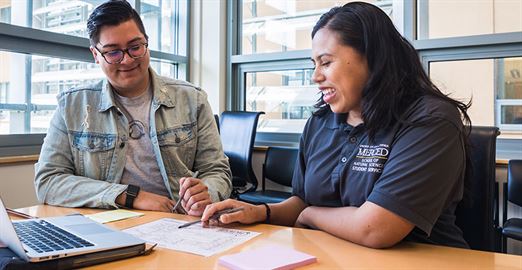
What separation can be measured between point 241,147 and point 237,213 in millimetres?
1867

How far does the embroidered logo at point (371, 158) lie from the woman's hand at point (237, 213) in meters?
0.29

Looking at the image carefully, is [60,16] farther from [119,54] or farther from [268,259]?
[268,259]

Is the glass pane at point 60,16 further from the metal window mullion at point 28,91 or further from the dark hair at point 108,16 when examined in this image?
the dark hair at point 108,16

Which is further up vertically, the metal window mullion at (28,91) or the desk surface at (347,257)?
the metal window mullion at (28,91)

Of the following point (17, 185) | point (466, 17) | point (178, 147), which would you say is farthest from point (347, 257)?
point (466, 17)

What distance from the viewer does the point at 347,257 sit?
32.5 inches

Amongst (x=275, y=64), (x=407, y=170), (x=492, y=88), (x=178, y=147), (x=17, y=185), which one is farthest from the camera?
(x=275, y=64)

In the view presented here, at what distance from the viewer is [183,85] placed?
5.40 feet

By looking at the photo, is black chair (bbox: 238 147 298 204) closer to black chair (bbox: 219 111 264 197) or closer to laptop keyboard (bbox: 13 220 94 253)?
black chair (bbox: 219 111 264 197)

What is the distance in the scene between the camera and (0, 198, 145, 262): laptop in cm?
73

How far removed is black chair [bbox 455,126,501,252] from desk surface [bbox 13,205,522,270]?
0.85 ft

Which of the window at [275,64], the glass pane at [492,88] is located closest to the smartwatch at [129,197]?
the glass pane at [492,88]

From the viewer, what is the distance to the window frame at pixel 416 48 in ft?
8.42

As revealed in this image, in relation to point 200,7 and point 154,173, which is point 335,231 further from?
point 200,7
